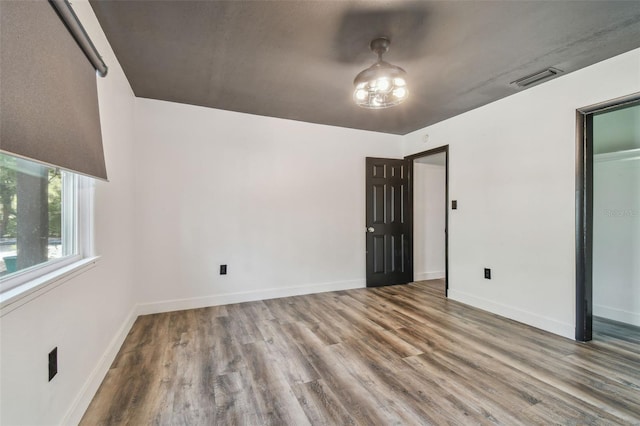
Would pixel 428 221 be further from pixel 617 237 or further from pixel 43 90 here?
pixel 43 90

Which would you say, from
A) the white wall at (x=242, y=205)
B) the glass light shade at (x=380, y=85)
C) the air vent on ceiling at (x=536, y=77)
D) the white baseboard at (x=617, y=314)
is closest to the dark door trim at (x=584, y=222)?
the air vent on ceiling at (x=536, y=77)

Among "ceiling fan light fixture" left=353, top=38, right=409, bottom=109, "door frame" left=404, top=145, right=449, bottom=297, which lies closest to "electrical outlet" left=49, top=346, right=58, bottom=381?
"ceiling fan light fixture" left=353, top=38, right=409, bottom=109

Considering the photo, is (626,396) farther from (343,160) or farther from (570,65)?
(343,160)

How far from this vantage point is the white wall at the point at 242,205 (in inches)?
129

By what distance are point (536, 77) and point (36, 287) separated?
156 inches

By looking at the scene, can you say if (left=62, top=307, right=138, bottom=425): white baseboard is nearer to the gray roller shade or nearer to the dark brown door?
the gray roller shade

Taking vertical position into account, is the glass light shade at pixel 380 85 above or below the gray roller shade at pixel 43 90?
above

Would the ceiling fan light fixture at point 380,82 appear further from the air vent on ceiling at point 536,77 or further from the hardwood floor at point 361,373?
the hardwood floor at point 361,373

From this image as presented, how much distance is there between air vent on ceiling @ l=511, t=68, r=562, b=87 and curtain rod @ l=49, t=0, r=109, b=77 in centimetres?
349

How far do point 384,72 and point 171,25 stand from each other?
5.25 feet

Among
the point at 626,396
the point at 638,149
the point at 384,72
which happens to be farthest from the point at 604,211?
the point at 384,72

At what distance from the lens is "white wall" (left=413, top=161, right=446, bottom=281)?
16.0 feet

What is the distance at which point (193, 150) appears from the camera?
11.3 feet

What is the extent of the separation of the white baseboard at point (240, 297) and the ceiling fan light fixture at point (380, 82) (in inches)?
105
